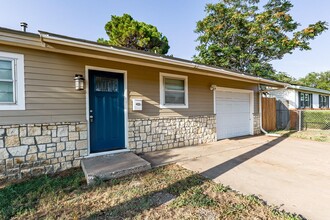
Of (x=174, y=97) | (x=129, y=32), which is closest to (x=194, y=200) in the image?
(x=174, y=97)

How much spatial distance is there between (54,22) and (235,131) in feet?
28.6

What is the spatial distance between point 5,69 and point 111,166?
284 cm

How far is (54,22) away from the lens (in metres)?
6.64

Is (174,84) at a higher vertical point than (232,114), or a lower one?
higher

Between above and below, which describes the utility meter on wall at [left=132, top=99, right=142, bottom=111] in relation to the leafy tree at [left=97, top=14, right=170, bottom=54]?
below

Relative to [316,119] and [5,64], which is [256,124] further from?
[5,64]

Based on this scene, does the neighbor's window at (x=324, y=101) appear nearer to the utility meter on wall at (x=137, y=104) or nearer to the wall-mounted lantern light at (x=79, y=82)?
the utility meter on wall at (x=137, y=104)

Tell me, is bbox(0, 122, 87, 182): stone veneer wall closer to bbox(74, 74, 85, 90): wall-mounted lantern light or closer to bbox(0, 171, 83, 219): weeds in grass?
bbox(0, 171, 83, 219): weeds in grass

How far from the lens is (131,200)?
2.65m

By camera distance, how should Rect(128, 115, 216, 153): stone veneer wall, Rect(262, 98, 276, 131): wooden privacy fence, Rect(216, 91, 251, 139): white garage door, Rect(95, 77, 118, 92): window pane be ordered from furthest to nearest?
Rect(262, 98, 276, 131): wooden privacy fence → Rect(216, 91, 251, 139): white garage door → Rect(128, 115, 216, 153): stone veneer wall → Rect(95, 77, 118, 92): window pane

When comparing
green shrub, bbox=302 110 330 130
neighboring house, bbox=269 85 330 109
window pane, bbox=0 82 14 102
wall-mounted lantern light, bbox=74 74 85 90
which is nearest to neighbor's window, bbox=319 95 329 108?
neighboring house, bbox=269 85 330 109

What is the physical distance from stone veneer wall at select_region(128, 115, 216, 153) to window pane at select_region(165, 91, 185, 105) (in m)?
0.57

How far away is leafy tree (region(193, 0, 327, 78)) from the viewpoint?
13586mm

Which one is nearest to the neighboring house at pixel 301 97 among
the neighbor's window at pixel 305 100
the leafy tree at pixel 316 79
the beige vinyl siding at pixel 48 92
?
the neighbor's window at pixel 305 100
